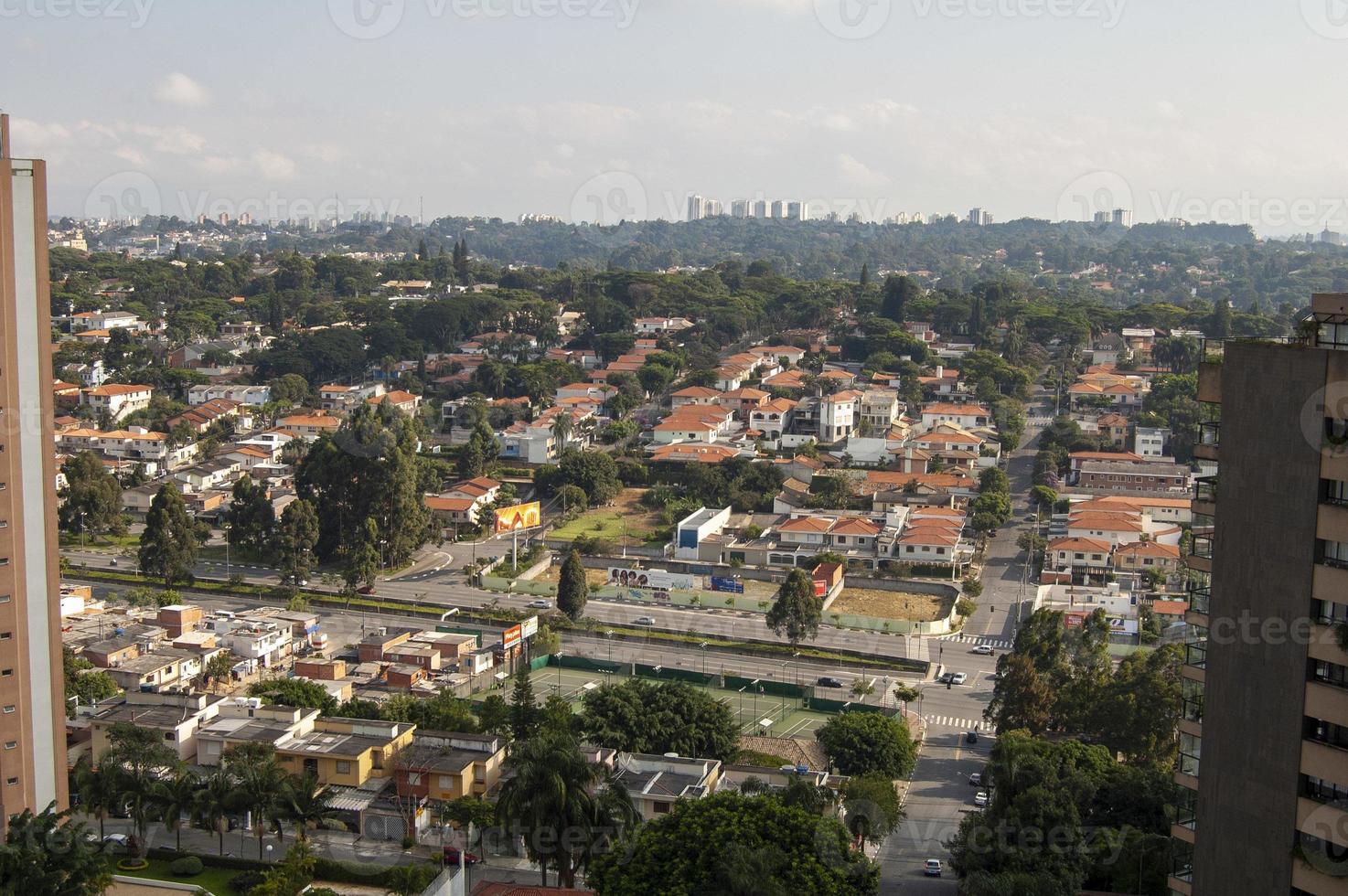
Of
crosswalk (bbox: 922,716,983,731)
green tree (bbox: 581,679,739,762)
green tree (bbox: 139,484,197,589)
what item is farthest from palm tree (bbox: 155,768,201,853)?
green tree (bbox: 139,484,197,589)

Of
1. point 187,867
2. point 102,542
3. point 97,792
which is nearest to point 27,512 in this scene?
point 97,792

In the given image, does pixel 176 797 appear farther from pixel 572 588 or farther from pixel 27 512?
pixel 572 588

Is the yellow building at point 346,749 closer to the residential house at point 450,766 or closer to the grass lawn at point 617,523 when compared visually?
the residential house at point 450,766

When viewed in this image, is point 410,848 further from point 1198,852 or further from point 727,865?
point 1198,852

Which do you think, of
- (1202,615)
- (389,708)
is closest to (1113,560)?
(389,708)

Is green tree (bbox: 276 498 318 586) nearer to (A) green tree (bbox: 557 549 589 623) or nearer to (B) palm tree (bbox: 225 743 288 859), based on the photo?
(A) green tree (bbox: 557 549 589 623)

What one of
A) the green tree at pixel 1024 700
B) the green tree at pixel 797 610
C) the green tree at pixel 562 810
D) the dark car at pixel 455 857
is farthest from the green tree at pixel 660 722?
the green tree at pixel 797 610

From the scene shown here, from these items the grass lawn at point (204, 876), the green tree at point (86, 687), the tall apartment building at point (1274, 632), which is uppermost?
the tall apartment building at point (1274, 632)
